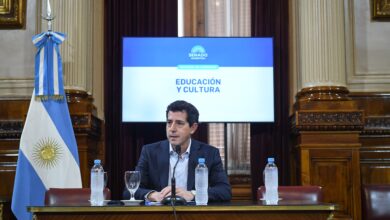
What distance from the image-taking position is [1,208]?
4.99 meters

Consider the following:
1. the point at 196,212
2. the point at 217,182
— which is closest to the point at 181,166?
the point at 217,182

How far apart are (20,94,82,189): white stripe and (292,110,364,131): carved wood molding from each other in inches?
83.0

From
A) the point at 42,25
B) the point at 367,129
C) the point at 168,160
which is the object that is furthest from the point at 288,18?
the point at 168,160

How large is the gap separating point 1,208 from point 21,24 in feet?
6.76

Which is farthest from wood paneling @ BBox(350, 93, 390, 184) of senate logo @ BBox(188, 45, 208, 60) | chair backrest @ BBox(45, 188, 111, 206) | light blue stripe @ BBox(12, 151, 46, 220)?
chair backrest @ BBox(45, 188, 111, 206)

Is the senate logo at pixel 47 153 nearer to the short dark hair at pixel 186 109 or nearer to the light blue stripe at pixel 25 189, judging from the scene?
the light blue stripe at pixel 25 189

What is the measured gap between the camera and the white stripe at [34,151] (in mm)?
4992

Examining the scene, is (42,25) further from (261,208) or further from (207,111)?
(261,208)

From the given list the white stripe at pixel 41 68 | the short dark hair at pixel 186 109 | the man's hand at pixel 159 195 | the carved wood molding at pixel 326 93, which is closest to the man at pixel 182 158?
the short dark hair at pixel 186 109

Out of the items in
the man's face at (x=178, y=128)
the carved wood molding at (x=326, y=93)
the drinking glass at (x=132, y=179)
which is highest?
the carved wood molding at (x=326, y=93)

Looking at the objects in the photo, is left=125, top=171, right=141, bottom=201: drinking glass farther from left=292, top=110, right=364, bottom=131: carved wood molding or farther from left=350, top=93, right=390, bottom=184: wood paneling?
left=350, top=93, right=390, bottom=184: wood paneling

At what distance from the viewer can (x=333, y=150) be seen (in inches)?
209

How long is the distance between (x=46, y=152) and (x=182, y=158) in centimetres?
169

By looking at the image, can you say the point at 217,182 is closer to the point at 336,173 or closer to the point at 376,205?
the point at 376,205
